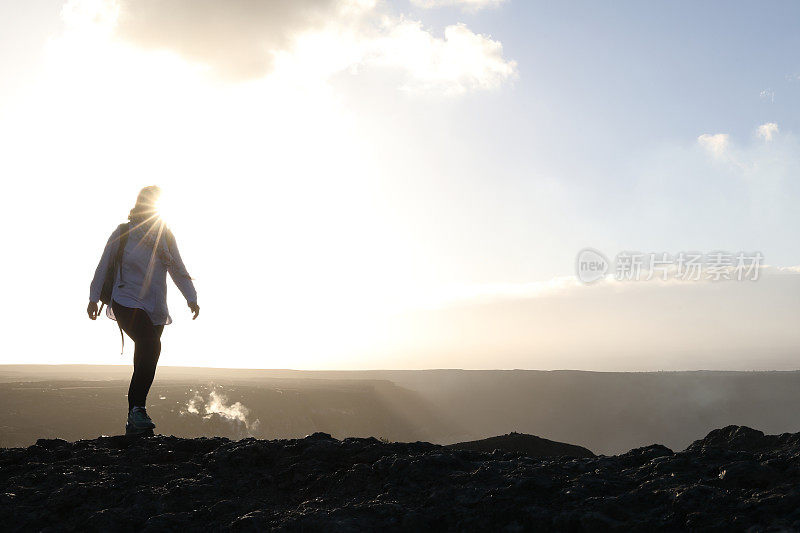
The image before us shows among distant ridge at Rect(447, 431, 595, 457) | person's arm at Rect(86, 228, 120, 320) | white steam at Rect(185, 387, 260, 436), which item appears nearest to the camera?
person's arm at Rect(86, 228, 120, 320)

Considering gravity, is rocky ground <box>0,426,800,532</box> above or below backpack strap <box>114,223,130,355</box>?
below

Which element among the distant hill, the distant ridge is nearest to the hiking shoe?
the distant ridge

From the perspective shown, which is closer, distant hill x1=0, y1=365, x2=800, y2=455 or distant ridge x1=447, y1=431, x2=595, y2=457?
distant ridge x1=447, y1=431, x2=595, y2=457

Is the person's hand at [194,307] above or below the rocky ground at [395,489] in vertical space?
above

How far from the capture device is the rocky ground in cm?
242

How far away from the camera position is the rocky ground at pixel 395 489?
7.93 ft

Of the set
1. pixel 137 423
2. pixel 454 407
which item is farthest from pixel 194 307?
pixel 454 407

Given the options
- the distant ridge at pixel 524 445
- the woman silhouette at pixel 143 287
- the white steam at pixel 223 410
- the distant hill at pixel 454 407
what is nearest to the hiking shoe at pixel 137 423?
the woman silhouette at pixel 143 287

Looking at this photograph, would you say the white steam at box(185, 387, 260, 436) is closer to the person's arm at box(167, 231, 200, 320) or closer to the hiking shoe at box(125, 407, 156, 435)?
the person's arm at box(167, 231, 200, 320)

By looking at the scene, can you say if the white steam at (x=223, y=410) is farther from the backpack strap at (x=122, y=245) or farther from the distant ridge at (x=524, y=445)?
the backpack strap at (x=122, y=245)

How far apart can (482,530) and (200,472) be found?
189cm

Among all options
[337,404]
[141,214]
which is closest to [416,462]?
[141,214]

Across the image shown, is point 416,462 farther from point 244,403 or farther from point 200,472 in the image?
point 244,403

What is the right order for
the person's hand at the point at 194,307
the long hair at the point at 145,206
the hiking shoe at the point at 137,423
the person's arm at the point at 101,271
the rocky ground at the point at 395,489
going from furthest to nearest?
the person's hand at the point at 194,307 < the long hair at the point at 145,206 < the person's arm at the point at 101,271 < the hiking shoe at the point at 137,423 < the rocky ground at the point at 395,489
